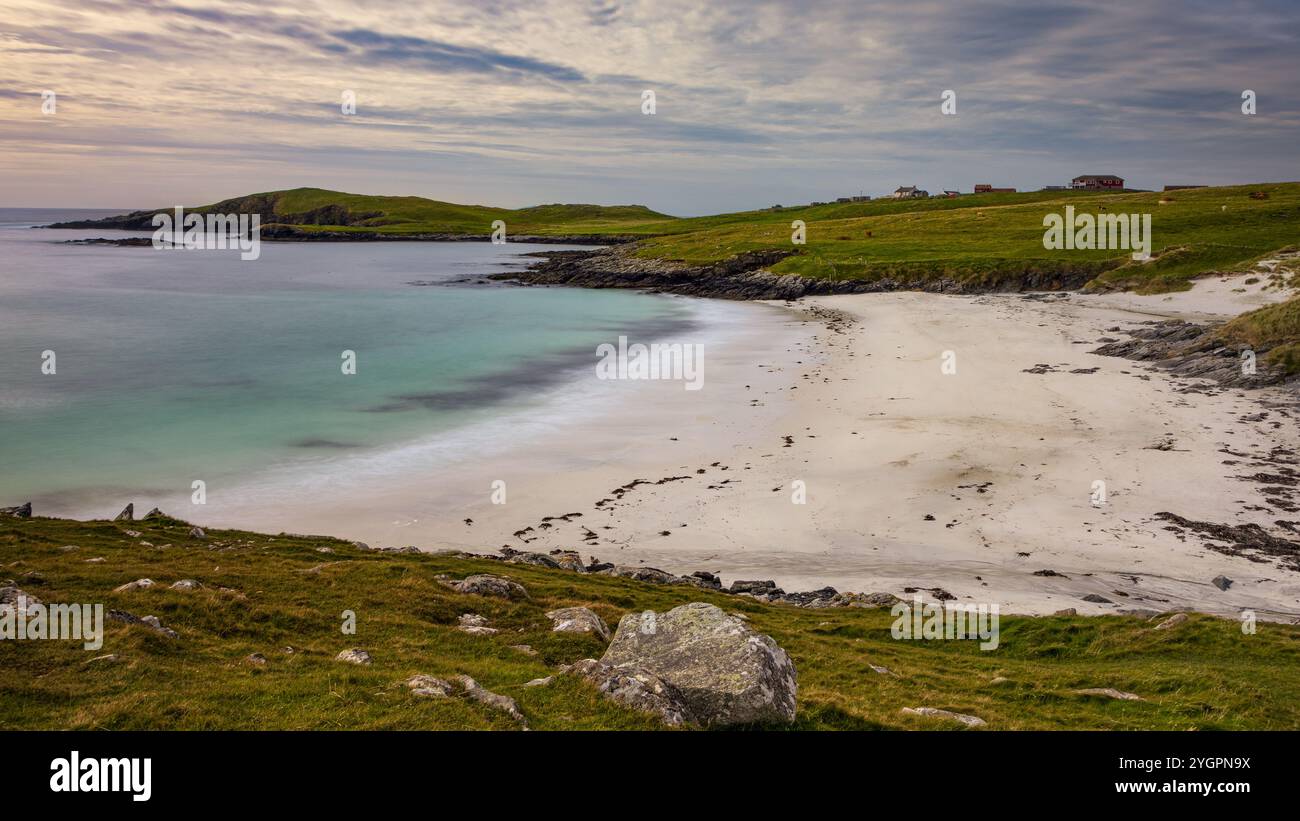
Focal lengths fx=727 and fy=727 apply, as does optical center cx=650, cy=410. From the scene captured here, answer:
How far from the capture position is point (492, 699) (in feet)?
35.9

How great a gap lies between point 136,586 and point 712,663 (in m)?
13.0

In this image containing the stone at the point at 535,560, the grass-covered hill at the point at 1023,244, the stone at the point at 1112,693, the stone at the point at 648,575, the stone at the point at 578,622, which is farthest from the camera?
the grass-covered hill at the point at 1023,244

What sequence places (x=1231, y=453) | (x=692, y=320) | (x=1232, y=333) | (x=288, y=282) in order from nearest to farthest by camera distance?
(x=1231, y=453)
(x=1232, y=333)
(x=692, y=320)
(x=288, y=282)

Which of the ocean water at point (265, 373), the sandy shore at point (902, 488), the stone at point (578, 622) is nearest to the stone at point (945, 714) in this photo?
the stone at point (578, 622)

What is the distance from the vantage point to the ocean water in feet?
117

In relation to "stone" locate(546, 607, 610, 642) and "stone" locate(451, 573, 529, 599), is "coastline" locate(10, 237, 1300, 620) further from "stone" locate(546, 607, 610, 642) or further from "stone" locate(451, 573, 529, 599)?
"stone" locate(546, 607, 610, 642)

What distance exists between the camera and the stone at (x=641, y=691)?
1044 cm

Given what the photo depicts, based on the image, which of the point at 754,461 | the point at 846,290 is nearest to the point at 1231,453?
the point at 754,461

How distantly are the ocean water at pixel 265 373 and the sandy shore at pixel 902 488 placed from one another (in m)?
6.94

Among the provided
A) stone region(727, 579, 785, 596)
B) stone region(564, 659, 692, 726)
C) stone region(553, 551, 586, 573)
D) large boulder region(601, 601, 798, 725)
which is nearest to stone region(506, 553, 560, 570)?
stone region(553, 551, 586, 573)

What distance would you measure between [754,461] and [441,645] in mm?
22567

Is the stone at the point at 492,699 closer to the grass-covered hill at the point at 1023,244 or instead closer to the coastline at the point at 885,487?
the coastline at the point at 885,487

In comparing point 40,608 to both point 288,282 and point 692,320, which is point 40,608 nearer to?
point 692,320

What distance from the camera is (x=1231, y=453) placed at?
33094 millimetres
